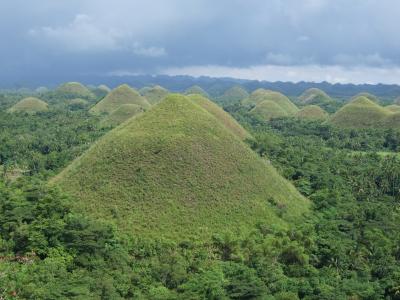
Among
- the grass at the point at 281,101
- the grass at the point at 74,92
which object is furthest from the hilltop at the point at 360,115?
the grass at the point at 74,92

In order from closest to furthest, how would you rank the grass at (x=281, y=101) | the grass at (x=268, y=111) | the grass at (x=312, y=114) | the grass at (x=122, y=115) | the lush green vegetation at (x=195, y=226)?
the lush green vegetation at (x=195, y=226), the grass at (x=122, y=115), the grass at (x=312, y=114), the grass at (x=268, y=111), the grass at (x=281, y=101)

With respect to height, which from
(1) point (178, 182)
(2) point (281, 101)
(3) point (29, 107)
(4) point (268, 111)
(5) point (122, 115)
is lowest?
(1) point (178, 182)

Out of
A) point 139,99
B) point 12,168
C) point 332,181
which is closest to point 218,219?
point 332,181

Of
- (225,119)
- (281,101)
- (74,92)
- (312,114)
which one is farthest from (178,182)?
(74,92)

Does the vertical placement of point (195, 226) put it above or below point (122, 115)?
below

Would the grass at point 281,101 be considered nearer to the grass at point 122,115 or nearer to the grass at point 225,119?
the grass at point 122,115

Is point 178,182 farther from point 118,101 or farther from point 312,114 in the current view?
point 312,114

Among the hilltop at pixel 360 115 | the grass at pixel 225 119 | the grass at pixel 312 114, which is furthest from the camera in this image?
the grass at pixel 312 114
